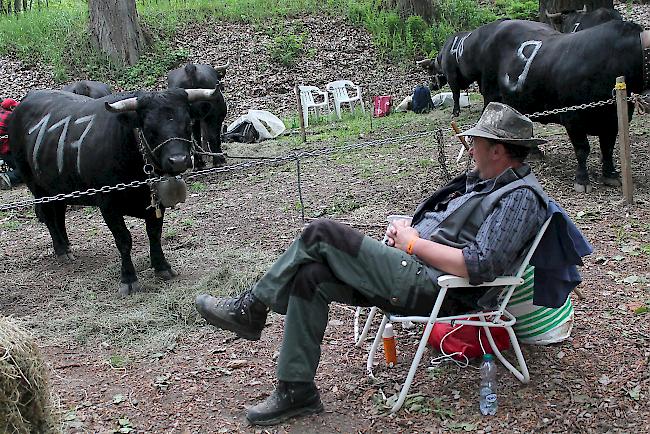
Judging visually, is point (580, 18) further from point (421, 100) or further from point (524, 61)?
point (421, 100)

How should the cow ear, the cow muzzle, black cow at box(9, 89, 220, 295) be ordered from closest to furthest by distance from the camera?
the cow muzzle < black cow at box(9, 89, 220, 295) < the cow ear

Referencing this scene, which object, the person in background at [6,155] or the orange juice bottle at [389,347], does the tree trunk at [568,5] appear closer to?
the person in background at [6,155]

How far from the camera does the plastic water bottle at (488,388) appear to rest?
3400 mm

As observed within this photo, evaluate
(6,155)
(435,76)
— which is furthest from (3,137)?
(435,76)

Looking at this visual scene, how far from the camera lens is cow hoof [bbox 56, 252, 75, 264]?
6.90m

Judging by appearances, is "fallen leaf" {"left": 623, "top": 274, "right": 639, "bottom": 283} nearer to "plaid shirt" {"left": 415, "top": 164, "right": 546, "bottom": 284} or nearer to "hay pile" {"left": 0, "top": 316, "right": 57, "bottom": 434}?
"plaid shirt" {"left": 415, "top": 164, "right": 546, "bottom": 284}

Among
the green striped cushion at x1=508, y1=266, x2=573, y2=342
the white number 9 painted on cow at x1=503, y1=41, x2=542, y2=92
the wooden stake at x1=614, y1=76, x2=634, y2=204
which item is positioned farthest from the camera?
the white number 9 painted on cow at x1=503, y1=41, x2=542, y2=92

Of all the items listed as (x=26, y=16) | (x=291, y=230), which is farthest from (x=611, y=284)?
(x=26, y=16)

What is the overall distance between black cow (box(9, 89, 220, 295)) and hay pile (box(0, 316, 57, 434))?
2594 mm

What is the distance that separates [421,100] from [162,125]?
30.3 feet

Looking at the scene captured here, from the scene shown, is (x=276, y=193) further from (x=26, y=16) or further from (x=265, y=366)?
(x=26, y=16)

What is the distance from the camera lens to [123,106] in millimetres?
5465

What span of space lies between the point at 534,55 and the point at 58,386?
6217 millimetres

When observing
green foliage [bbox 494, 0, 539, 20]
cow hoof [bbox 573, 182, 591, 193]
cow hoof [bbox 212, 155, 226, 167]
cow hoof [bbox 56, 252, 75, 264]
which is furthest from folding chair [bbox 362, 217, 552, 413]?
green foliage [bbox 494, 0, 539, 20]
